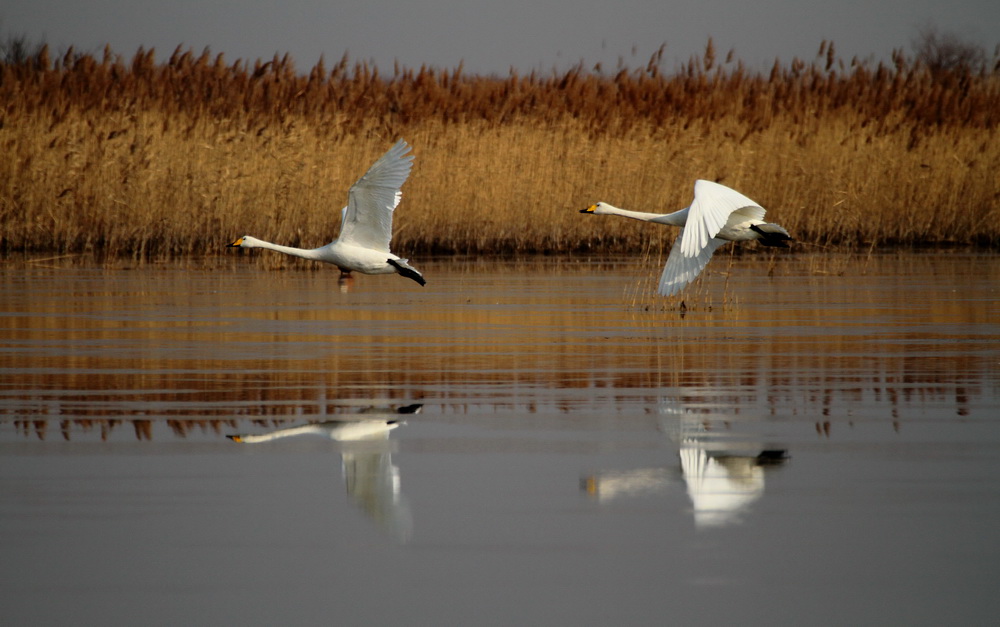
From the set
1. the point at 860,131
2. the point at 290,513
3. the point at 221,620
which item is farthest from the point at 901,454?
the point at 860,131

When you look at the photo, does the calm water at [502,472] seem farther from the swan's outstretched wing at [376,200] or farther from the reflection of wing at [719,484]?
the swan's outstretched wing at [376,200]

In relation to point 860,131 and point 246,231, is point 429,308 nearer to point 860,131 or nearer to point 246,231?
point 246,231

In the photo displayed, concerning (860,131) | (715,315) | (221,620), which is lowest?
(221,620)

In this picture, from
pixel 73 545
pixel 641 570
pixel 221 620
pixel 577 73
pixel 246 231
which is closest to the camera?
pixel 221 620

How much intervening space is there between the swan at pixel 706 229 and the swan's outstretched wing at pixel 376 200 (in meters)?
2.28

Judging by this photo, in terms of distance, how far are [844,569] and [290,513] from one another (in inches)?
78.6

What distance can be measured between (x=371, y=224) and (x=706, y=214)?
2987mm

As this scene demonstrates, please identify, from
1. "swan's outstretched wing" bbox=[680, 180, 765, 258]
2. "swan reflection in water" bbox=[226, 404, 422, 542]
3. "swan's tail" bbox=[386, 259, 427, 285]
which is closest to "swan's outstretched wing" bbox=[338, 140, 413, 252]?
"swan's tail" bbox=[386, 259, 427, 285]

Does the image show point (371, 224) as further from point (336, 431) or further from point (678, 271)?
point (336, 431)

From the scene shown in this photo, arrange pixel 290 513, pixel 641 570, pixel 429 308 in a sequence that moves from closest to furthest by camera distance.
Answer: pixel 641 570 < pixel 290 513 < pixel 429 308

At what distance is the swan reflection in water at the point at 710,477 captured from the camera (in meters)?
5.34

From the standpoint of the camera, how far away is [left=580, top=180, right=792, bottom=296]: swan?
11.2 meters

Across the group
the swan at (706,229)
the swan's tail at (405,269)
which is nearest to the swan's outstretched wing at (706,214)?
the swan at (706,229)

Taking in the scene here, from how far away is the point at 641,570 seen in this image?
455cm
